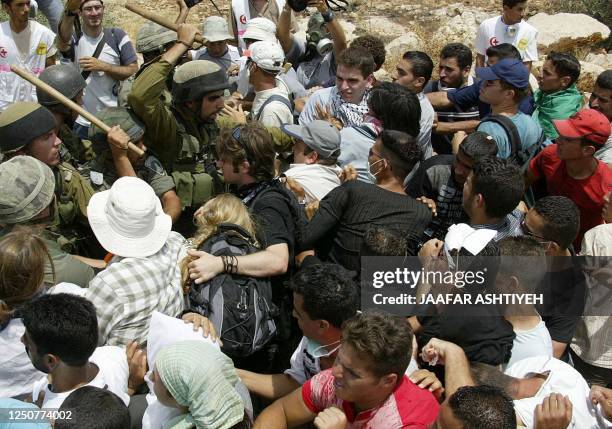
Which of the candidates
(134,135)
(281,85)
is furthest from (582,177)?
(134,135)

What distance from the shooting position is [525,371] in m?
3.34

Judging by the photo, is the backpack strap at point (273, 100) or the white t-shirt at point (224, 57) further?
the white t-shirt at point (224, 57)

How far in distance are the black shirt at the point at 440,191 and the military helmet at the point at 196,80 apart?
162cm

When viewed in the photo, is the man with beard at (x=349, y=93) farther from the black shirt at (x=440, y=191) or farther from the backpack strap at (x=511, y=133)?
the backpack strap at (x=511, y=133)

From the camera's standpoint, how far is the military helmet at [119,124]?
14.8 ft

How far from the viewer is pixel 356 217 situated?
410 centimetres

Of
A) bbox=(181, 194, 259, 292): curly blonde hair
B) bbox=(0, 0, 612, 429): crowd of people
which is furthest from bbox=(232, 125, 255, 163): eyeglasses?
bbox=(181, 194, 259, 292): curly blonde hair

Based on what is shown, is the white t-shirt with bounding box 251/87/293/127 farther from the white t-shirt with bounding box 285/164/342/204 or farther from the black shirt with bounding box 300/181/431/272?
the black shirt with bounding box 300/181/431/272

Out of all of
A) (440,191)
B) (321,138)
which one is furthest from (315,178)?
(440,191)

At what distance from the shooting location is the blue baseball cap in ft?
17.2

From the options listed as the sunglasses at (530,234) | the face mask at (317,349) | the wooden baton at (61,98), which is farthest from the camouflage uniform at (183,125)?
the sunglasses at (530,234)

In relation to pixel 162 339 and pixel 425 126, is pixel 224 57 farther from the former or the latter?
pixel 162 339

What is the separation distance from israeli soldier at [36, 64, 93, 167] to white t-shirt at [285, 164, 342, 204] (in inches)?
62.8

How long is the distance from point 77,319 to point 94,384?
1.13 ft
